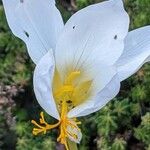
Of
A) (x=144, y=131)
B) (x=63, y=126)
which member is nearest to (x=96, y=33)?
(x=63, y=126)

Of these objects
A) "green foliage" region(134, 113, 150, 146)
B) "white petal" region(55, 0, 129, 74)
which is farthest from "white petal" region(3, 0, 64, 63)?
"green foliage" region(134, 113, 150, 146)

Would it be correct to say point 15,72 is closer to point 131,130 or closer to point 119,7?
point 131,130

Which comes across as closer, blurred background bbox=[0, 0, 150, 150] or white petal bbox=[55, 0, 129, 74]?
white petal bbox=[55, 0, 129, 74]

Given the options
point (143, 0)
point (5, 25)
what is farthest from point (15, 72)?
point (143, 0)

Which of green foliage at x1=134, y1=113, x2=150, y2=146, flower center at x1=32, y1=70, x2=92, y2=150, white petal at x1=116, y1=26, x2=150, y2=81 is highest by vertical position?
white petal at x1=116, y1=26, x2=150, y2=81

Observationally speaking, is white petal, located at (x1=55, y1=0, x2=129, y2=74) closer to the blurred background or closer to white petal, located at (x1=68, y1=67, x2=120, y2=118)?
white petal, located at (x1=68, y1=67, x2=120, y2=118)

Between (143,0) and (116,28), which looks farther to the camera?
(143,0)
